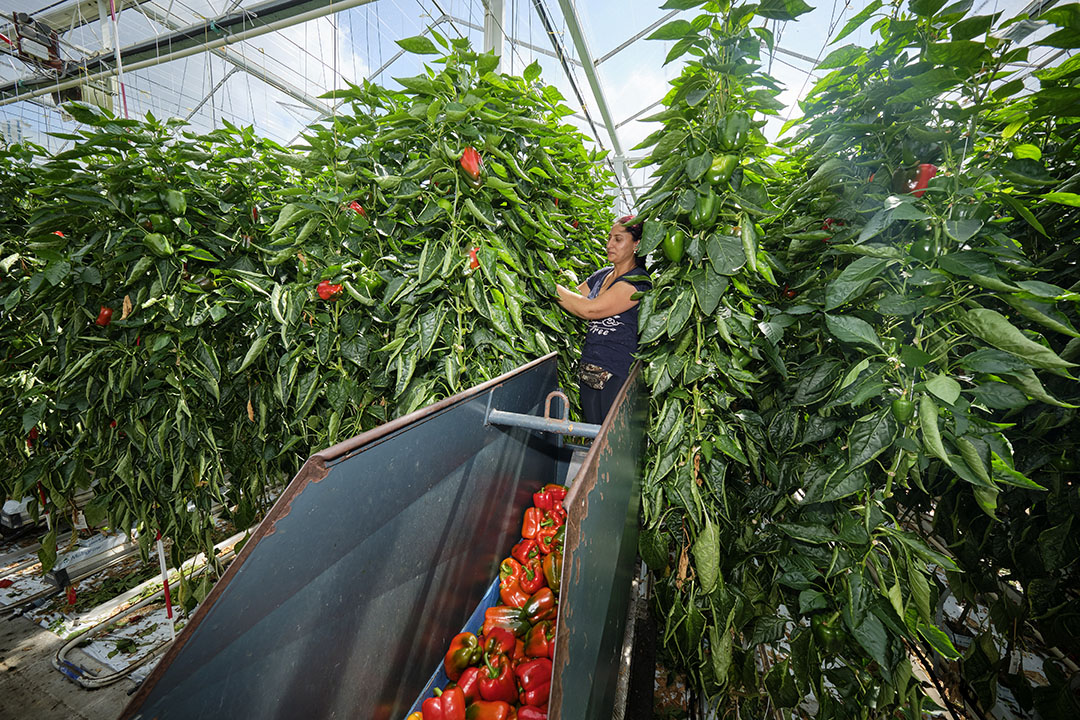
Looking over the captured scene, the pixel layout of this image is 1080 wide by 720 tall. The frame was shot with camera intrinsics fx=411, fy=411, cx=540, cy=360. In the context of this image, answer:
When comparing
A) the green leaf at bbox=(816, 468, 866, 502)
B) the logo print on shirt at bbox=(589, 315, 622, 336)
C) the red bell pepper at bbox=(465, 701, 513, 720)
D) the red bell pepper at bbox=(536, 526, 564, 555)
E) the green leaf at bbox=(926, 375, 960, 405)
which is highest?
the logo print on shirt at bbox=(589, 315, 622, 336)

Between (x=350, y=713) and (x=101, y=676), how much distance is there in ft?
6.02

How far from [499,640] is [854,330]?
1.24m

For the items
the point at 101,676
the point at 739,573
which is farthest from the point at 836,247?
the point at 101,676

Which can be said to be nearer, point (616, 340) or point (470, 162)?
point (470, 162)

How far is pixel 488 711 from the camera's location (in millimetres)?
1081

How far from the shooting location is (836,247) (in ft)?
3.01

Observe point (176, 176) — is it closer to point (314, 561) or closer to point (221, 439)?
point (221, 439)

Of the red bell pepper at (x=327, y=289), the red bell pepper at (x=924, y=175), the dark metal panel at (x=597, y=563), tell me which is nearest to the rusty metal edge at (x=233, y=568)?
the dark metal panel at (x=597, y=563)

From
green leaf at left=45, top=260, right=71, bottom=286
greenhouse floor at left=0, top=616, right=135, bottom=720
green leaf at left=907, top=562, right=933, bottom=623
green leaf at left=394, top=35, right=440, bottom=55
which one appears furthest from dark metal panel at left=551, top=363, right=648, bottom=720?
greenhouse floor at left=0, top=616, right=135, bottom=720

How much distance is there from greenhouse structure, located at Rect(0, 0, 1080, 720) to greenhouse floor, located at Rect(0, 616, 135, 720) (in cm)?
1

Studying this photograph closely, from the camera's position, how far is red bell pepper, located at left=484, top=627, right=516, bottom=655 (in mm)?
1216

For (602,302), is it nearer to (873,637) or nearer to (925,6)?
(925,6)

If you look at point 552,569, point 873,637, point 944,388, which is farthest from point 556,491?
point 944,388

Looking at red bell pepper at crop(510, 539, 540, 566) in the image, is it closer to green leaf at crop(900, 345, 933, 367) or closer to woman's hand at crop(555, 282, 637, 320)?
woman's hand at crop(555, 282, 637, 320)
